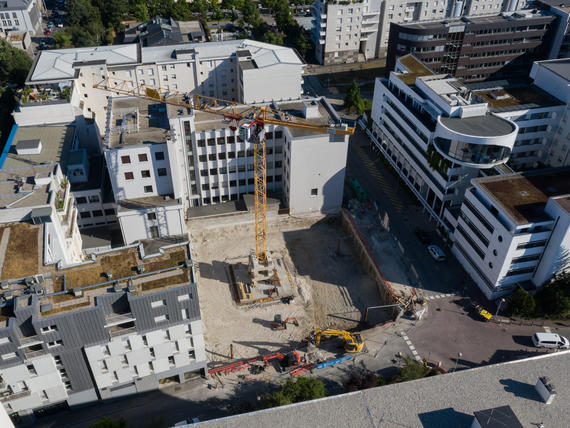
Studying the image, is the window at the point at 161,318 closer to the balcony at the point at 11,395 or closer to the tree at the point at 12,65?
the balcony at the point at 11,395

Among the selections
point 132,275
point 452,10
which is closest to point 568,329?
point 132,275

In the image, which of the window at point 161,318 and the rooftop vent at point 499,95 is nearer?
the window at point 161,318

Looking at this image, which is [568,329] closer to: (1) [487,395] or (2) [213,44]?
(1) [487,395]

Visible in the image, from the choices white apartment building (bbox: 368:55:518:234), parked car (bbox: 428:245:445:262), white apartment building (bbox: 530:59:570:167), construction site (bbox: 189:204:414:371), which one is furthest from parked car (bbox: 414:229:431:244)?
white apartment building (bbox: 530:59:570:167)

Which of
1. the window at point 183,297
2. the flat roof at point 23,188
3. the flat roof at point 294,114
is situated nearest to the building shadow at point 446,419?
the window at point 183,297

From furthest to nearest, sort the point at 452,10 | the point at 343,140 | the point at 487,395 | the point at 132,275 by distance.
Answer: the point at 452,10 → the point at 343,140 → the point at 132,275 → the point at 487,395
